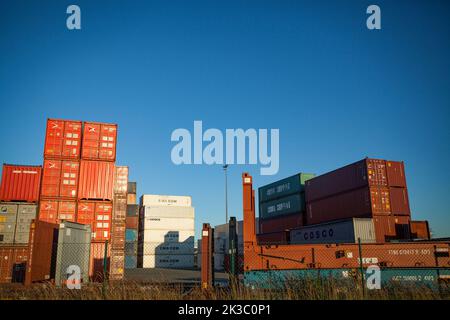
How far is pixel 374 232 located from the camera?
19844 millimetres

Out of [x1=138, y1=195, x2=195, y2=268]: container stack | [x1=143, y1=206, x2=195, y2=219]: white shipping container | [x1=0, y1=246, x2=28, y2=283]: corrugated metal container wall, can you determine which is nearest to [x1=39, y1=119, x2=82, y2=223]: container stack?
[x1=0, y1=246, x2=28, y2=283]: corrugated metal container wall

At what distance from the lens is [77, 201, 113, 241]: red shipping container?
1797cm

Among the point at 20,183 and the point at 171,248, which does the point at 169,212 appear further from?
the point at 20,183

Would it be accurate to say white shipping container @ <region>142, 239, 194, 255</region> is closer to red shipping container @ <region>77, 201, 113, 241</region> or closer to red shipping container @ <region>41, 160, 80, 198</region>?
red shipping container @ <region>77, 201, 113, 241</region>

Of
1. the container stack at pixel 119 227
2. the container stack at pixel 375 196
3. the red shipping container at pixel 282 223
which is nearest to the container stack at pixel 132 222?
the red shipping container at pixel 282 223

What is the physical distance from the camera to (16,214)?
1688cm

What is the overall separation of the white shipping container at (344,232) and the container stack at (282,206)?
7.58 m

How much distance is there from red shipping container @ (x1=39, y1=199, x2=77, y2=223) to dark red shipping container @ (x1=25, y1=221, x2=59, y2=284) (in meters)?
1.49

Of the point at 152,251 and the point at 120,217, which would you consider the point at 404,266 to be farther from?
the point at 152,251

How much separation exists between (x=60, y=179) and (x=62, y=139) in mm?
2367

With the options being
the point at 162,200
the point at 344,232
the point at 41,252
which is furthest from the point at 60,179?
the point at 162,200

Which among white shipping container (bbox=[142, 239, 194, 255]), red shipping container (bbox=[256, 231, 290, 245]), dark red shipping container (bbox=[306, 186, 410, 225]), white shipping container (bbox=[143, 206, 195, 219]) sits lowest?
white shipping container (bbox=[142, 239, 194, 255])
